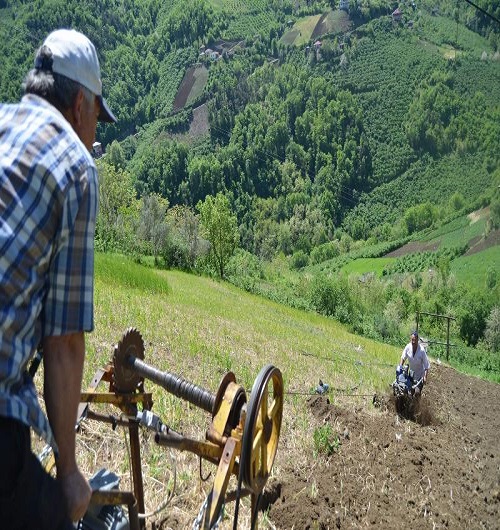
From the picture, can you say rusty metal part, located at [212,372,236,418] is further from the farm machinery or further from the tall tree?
the tall tree

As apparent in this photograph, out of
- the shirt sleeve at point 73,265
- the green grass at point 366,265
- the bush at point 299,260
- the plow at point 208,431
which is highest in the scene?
the shirt sleeve at point 73,265

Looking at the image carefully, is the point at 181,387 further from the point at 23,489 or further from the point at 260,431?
the point at 23,489

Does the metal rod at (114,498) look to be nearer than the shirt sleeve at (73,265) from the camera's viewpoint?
No

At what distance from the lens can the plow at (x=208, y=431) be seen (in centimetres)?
298

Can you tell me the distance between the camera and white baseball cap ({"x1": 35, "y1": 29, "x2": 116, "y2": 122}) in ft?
7.31

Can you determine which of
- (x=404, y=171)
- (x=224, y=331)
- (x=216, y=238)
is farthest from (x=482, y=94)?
(x=224, y=331)

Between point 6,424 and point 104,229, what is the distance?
54983mm

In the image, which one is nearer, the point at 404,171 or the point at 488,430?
the point at 488,430

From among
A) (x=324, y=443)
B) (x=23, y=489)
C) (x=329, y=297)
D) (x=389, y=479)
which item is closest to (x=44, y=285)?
(x=23, y=489)

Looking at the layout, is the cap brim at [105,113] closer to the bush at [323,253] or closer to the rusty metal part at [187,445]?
the rusty metal part at [187,445]

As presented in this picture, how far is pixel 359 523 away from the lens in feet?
20.3

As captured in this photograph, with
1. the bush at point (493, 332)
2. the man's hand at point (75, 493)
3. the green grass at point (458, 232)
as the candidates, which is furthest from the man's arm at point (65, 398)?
the green grass at point (458, 232)

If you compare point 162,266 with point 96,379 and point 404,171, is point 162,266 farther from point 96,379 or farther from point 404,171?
point 404,171

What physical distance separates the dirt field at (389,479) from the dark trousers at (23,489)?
413cm
